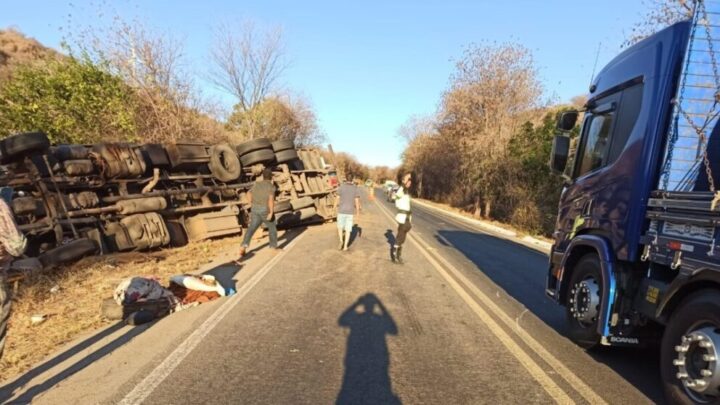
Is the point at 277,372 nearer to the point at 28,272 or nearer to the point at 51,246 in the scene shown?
the point at 28,272

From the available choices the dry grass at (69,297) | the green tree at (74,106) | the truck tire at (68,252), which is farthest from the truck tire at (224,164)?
the green tree at (74,106)

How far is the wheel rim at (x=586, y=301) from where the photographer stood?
183 inches

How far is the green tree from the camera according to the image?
65.2 feet

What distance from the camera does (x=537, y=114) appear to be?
32.1 meters

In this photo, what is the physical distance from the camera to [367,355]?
4656mm

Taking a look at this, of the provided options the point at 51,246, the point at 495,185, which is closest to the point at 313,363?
the point at 51,246

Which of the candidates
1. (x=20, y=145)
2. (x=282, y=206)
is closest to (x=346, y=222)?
(x=282, y=206)

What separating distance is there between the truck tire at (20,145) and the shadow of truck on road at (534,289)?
9228mm

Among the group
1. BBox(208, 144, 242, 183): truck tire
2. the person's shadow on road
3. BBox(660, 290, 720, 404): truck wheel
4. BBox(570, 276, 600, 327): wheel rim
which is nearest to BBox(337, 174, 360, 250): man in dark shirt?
BBox(208, 144, 242, 183): truck tire

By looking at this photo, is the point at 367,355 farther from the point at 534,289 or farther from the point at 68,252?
the point at 68,252

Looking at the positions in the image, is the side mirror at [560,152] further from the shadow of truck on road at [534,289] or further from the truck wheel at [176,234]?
the truck wheel at [176,234]

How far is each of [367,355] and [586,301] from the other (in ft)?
7.65

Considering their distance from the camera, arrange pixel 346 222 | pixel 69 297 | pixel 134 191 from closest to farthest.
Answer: pixel 69 297 < pixel 346 222 < pixel 134 191

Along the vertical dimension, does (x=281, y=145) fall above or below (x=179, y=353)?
above
